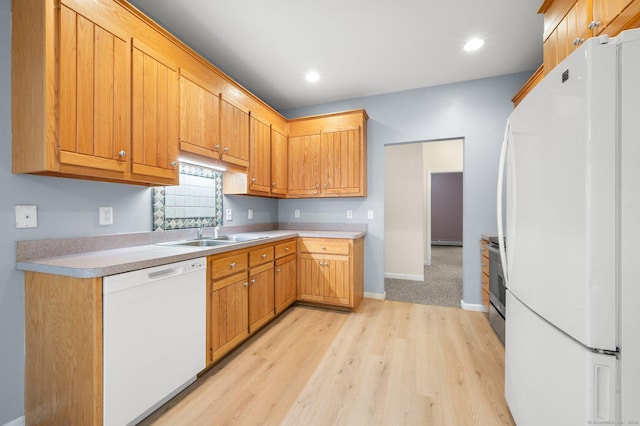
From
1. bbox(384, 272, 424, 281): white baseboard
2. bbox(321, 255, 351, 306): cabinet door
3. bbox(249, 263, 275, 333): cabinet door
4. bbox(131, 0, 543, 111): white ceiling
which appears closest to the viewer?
bbox(131, 0, 543, 111): white ceiling

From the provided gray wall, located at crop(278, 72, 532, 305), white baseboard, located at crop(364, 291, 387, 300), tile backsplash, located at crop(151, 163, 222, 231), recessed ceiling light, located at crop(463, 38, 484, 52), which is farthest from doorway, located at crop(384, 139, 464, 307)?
tile backsplash, located at crop(151, 163, 222, 231)

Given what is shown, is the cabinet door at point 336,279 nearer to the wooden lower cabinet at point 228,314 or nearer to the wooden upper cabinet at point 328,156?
the wooden upper cabinet at point 328,156

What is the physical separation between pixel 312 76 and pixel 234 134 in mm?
1232

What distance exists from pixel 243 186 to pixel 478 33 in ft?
8.83

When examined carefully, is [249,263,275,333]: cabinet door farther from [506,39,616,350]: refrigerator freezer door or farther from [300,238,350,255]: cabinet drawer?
[506,39,616,350]: refrigerator freezer door

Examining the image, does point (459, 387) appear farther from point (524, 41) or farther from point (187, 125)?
point (524, 41)

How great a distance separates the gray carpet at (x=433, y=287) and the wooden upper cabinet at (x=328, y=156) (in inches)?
63.6

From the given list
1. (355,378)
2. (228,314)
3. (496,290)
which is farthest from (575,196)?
(228,314)

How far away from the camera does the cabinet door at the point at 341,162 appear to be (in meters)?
3.23

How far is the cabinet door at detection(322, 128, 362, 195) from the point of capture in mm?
3227

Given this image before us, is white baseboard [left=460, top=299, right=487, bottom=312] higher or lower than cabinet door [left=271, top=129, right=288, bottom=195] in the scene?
lower

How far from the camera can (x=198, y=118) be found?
208 centimetres

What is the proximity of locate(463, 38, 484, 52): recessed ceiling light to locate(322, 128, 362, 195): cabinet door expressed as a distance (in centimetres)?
133

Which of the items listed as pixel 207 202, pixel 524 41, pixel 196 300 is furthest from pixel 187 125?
pixel 524 41
